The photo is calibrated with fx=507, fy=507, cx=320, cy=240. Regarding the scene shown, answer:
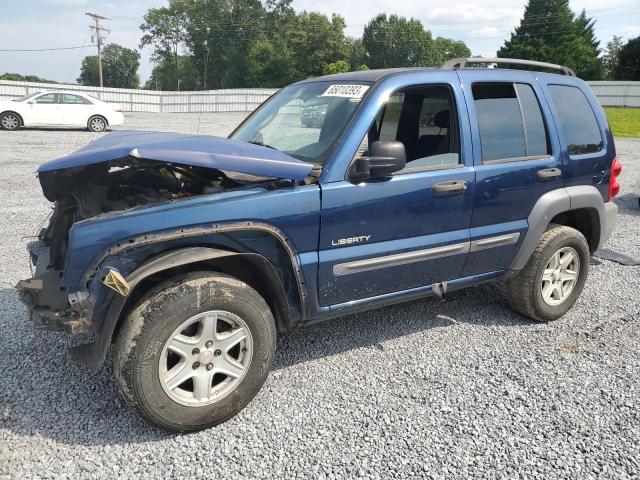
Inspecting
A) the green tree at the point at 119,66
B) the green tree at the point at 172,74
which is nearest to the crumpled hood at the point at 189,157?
the green tree at the point at 172,74

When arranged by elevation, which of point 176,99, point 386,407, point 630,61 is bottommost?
point 386,407

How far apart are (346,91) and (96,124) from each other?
55.7ft

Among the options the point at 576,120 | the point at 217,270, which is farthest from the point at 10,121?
the point at 576,120

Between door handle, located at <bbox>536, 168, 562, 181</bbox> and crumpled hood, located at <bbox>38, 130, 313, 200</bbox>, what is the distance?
1930 mm

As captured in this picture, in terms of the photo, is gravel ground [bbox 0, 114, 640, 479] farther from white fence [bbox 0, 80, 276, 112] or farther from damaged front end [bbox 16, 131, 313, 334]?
white fence [bbox 0, 80, 276, 112]

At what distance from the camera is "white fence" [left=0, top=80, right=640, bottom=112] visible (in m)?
32.3

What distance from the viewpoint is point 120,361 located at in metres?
2.56

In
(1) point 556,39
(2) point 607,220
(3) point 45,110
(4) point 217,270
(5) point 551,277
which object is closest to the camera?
(4) point 217,270

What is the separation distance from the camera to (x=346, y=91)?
3.45 m

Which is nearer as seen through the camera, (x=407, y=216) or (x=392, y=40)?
(x=407, y=216)

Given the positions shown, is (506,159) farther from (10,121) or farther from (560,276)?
(10,121)

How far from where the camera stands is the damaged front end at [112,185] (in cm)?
254

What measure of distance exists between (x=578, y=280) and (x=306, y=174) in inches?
111

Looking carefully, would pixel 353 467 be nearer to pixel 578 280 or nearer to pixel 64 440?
pixel 64 440
